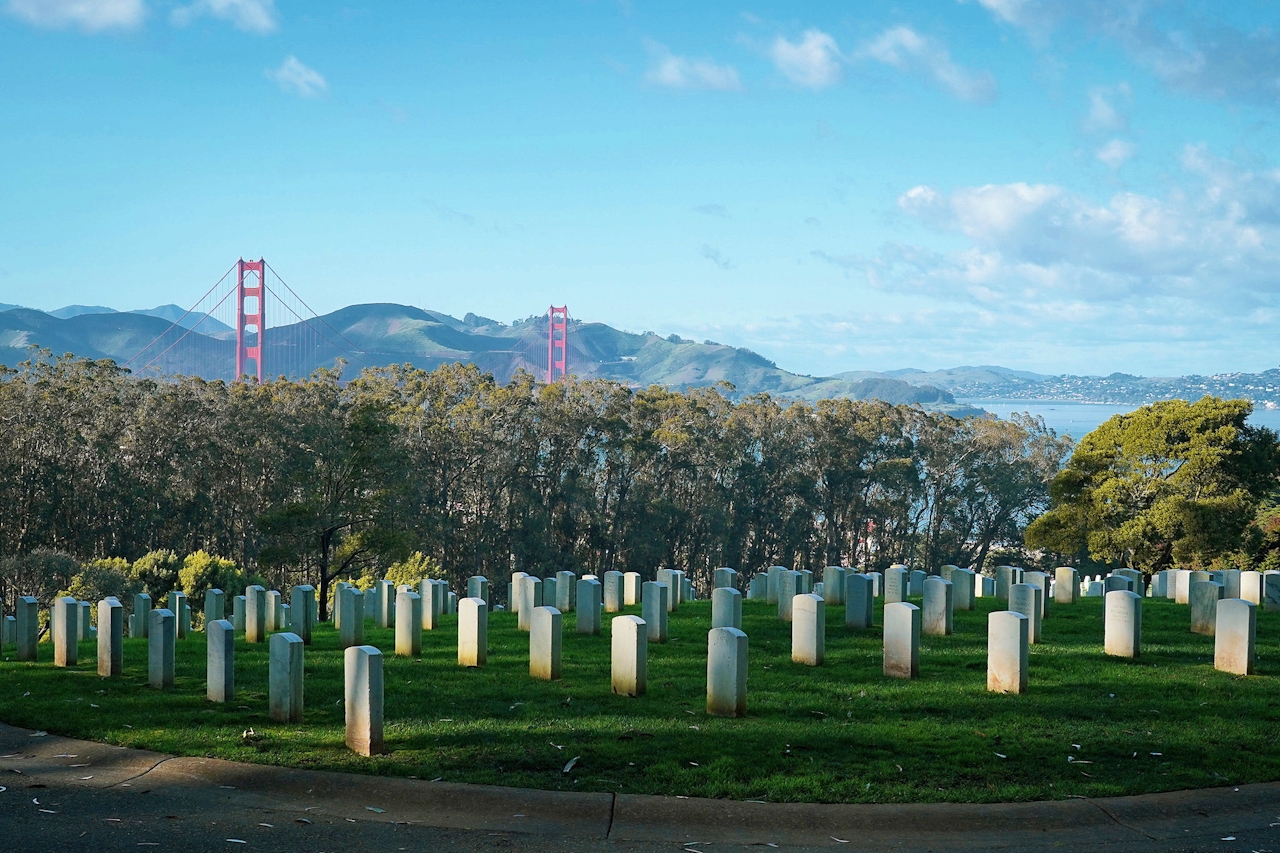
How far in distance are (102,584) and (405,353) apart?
6269 cm

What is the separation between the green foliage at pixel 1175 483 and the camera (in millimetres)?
23094

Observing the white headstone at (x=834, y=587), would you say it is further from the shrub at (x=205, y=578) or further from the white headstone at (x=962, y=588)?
the shrub at (x=205, y=578)

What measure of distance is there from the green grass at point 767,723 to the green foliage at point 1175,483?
1432 centimetres

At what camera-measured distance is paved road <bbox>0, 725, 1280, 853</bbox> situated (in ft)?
17.2

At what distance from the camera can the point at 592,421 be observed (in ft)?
138

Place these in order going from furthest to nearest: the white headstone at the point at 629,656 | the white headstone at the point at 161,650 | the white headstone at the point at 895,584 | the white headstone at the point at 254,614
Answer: the white headstone at the point at 895,584 → the white headstone at the point at 254,614 → the white headstone at the point at 161,650 → the white headstone at the point at 629,656

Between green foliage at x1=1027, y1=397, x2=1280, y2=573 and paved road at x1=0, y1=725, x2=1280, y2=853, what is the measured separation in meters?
19.1

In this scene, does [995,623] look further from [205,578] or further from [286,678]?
[205,578]

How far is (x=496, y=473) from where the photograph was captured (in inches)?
1613

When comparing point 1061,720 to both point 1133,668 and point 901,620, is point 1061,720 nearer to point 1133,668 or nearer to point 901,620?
point 901,620

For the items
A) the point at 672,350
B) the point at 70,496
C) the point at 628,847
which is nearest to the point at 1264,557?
the point at 628,847

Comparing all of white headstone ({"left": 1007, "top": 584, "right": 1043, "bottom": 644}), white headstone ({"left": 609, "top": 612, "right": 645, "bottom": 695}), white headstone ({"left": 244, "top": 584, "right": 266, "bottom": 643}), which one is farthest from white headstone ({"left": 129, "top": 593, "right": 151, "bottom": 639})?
white headstone ({"left": 1007, "top": 584, "right": 1043, "bottom": 644})

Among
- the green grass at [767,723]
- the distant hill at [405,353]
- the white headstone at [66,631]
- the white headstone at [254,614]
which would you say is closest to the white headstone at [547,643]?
the green grass at [767,723]

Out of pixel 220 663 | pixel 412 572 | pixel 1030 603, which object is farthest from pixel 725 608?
pixel 412 572
